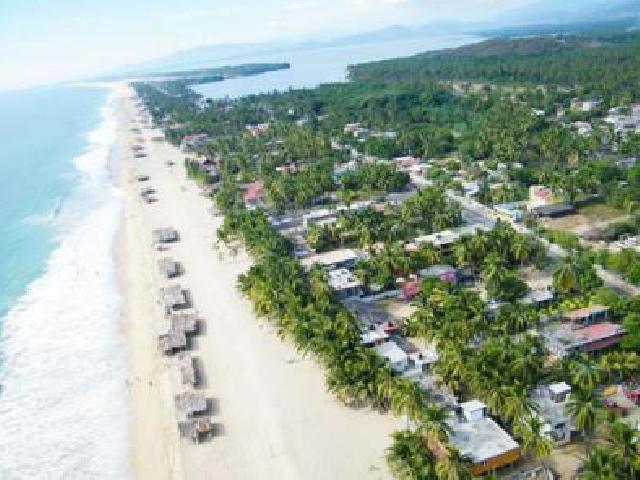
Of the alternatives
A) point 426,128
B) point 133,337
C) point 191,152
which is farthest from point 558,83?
point 133,337

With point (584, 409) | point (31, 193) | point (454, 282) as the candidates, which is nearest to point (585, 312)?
point (454, 282)

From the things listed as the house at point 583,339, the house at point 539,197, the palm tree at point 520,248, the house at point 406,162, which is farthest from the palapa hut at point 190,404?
the house at point 406,162

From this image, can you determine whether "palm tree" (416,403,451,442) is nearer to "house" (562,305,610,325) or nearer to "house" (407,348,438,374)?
"house" (407,348,438,374)

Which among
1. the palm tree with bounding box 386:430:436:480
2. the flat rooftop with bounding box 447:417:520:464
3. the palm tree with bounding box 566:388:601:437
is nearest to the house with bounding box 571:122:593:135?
the palm tree with bounding box 566:388:601:437

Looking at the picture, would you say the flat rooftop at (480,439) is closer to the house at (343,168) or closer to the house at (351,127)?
the house at (343,168)

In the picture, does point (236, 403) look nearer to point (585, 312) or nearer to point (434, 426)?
point (434, 426)

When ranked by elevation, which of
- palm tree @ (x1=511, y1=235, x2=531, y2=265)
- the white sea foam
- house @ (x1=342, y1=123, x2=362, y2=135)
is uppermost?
house @ (x1=342, y1=123, x2=362, y2=135)
